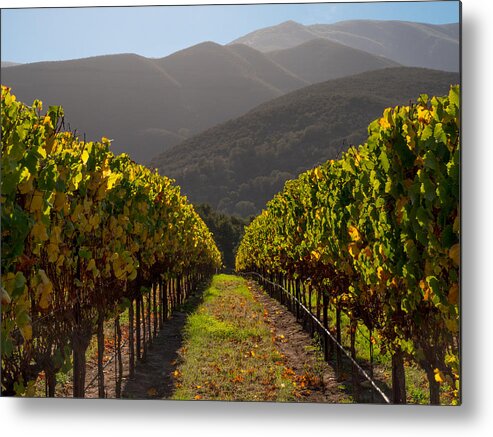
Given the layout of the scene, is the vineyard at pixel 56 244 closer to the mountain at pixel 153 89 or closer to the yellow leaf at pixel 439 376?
the mountain at pixel 153 89

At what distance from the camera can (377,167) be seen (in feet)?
17.9

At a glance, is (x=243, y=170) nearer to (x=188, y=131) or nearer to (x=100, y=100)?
(x=188, y=131)

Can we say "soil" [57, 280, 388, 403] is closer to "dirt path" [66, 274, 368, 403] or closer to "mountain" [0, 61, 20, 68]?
"dirt path" [66, 274, 368, 403]

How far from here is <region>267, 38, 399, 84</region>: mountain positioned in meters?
6.04

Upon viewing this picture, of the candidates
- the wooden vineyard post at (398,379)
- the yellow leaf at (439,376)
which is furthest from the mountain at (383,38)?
the wooden vineyard post at (398,379)

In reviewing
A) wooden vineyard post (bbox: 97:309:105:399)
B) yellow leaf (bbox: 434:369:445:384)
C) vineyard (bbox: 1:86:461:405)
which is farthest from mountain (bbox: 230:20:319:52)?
yellow leaf (bbox: 434:369:445:384)

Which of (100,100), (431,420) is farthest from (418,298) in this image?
(100,100)

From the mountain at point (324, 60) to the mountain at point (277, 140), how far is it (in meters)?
0.08

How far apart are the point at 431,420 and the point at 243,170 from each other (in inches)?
122

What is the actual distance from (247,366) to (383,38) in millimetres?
3562

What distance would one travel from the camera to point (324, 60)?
6.40 meters

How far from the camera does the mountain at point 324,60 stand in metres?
6.04

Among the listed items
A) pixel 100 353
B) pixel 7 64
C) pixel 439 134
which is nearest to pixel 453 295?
pixel 439 134

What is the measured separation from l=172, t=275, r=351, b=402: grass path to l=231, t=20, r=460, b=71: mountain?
10.3ft
